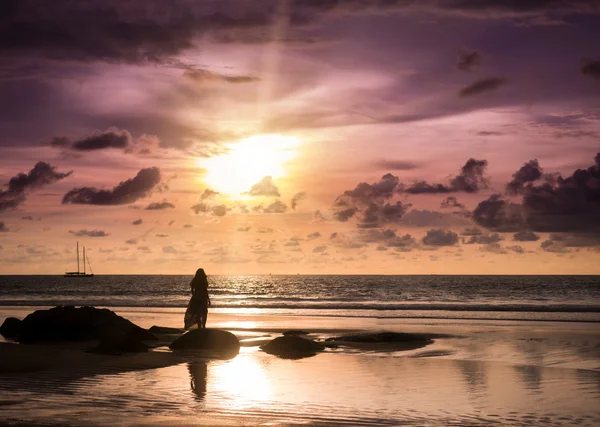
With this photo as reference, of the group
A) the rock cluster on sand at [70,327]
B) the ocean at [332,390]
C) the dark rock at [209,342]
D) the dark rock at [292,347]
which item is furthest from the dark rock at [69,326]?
the dark rock at [292,347]

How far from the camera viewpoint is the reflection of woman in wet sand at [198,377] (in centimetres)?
1648

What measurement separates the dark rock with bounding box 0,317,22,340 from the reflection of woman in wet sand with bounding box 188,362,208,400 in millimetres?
13879

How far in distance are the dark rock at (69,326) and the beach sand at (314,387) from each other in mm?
5309

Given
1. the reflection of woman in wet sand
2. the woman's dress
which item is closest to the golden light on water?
the reflection of woman in wet sand

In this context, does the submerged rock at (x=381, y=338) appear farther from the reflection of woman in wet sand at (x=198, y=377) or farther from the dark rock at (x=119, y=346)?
the reflection of woman in wet sand at (x=198, y=377)

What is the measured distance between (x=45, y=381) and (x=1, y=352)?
6.00 m

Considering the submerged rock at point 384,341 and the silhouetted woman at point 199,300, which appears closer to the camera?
the submerged rock at point 384,341

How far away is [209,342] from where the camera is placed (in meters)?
26.2

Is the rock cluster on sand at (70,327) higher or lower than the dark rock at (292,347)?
higher

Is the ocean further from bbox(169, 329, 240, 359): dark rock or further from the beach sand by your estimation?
bbox(169, 329, 240, 359): dark rock

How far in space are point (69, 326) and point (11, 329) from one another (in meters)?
3.83

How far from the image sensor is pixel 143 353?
24.8m

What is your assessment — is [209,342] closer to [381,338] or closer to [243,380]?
[243,380]

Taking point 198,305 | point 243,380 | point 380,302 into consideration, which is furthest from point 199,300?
point 380,302
